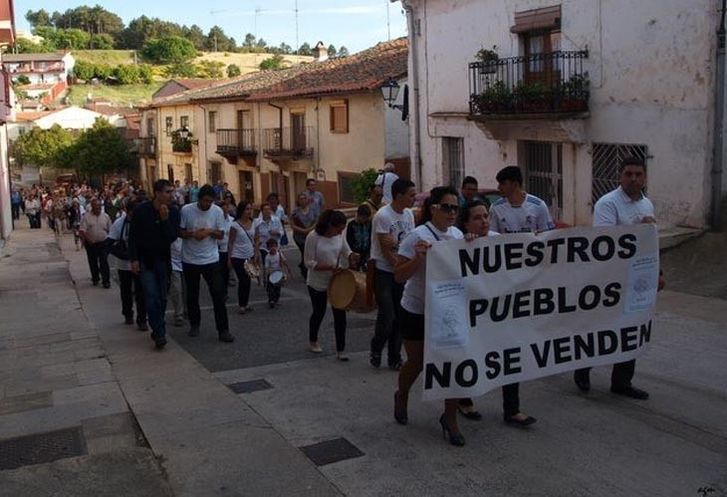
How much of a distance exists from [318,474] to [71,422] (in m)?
2.26

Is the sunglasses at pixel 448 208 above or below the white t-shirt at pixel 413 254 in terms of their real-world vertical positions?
above

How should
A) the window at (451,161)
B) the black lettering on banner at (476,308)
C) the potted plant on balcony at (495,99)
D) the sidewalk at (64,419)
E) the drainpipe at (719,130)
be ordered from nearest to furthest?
the sidewalk at (64,419) → the black lettering on banner at (476,308) → the drainpipe at (719,130) → the potted plant on balcony at (495,99) → the window at (451,161)

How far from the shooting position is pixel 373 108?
24.8m

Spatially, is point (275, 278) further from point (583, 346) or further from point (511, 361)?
point (511, 361)

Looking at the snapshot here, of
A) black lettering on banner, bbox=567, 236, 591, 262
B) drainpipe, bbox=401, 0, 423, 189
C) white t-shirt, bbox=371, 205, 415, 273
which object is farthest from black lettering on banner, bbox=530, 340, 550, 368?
drainpipe, bbox=401, 0, 423, 189

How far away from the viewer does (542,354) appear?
5.80 metres

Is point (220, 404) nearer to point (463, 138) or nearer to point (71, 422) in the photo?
point (71, 422)

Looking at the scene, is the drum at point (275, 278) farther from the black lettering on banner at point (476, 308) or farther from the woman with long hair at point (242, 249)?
the black lettering on banner at point (476, 308)

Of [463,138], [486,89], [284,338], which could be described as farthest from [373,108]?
[284,338]

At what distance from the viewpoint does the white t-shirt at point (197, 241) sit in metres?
9.17

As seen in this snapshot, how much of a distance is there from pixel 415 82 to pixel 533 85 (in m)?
5.82

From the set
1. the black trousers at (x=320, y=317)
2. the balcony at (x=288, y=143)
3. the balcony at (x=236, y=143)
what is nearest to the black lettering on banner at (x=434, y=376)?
the black trousers at (x=320, y=317)

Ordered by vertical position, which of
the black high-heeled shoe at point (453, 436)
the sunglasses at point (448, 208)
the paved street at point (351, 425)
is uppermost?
the sunglasses at point (448, 208)

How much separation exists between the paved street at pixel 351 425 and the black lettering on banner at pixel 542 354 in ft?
1.45
